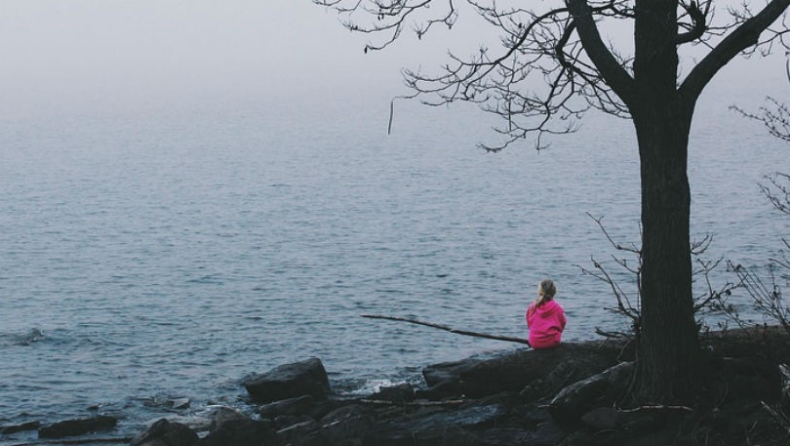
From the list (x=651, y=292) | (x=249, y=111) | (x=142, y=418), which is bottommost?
(x=142, y=418)

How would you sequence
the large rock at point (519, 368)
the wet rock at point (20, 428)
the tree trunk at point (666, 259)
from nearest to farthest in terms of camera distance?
the tree trunk at point (666, 259) < the large rock at point (519, 368) < the wet rock at point (20, 428)

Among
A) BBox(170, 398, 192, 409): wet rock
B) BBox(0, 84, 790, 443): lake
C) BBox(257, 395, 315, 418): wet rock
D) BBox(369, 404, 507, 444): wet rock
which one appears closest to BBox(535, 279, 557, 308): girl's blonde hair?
BBox(369, 404, 507, 444): wet rock

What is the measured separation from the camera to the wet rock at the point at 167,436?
1734 centimetres

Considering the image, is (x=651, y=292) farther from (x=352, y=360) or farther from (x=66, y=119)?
(x=66, y=119)

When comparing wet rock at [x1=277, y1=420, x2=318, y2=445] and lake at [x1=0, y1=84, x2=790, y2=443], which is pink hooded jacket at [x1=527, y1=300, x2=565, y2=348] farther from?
lake at [x1=0, y1=84, x2=790, y2=443]

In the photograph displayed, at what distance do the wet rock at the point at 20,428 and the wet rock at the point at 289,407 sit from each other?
4.23 meters

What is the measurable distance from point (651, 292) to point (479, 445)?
9.82 feet

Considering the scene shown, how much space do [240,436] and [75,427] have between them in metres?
4.84

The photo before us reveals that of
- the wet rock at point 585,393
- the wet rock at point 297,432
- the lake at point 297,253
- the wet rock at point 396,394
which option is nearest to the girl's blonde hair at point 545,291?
the wet rock at point 396,394

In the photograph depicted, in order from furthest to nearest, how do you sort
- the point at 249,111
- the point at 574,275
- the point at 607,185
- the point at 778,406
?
the point at 249,111 → the point at 607,185 → the point at 574,275 → the point at 778,406

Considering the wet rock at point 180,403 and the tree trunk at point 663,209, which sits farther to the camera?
the wet rock at point 180,403

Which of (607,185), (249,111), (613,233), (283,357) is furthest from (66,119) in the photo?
(283,357)

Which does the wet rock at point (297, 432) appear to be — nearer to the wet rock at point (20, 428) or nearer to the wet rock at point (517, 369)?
the wet rock at point (517, 369)

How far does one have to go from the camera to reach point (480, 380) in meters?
18.3
